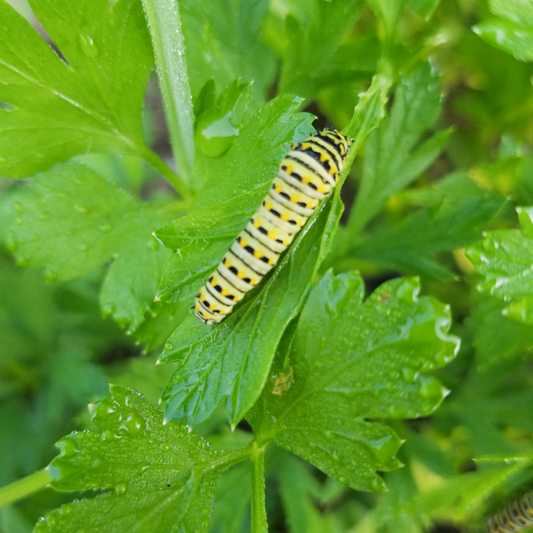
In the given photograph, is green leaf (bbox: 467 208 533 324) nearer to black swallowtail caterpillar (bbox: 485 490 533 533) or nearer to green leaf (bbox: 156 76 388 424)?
green leaf (bbox: 156 76 388 424)

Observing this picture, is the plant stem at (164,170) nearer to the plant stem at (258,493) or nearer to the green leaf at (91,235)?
the green leaf at (91,235)

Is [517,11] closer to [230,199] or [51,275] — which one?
[230,199]

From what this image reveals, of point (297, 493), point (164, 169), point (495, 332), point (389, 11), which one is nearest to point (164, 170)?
point (164, 169)

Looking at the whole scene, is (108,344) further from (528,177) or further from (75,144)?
(528,177)

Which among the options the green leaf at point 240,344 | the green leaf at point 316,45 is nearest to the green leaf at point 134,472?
the green leaf at point 240,344

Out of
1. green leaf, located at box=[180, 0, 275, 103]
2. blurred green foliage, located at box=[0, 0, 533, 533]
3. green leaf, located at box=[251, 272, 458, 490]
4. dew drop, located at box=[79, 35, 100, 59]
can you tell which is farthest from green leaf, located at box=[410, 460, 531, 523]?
dew drop, located at box=[79, 35, 100, 59]
